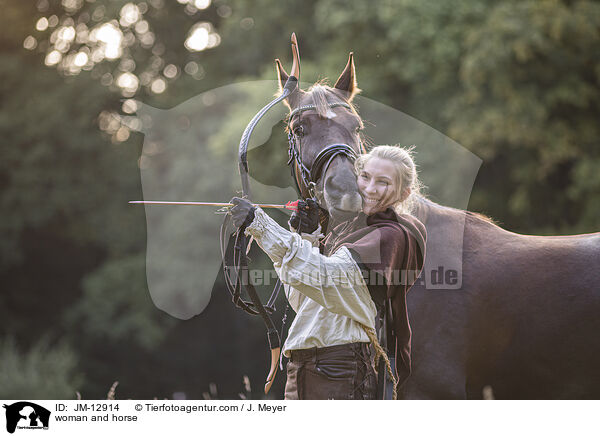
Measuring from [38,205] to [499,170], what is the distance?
1097 cm

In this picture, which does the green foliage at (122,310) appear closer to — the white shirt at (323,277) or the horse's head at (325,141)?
the horse's head at (325,141)

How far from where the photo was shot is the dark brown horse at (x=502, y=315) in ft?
11.4

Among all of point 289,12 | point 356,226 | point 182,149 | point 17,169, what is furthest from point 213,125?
point 356,226

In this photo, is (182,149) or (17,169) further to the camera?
(17,169)

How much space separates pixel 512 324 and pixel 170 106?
502 inches

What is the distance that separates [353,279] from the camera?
2.21 metres

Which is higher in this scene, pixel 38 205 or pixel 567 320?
pixel 38 205

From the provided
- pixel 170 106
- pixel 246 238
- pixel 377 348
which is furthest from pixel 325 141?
pixel 170 106

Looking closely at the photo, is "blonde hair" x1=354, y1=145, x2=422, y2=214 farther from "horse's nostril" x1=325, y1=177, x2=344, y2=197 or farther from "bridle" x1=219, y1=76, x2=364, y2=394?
"bridle" x1=219, y1=76, x2=364, y2=394

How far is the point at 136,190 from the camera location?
15297mm

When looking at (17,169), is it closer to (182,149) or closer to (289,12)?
(182,149)

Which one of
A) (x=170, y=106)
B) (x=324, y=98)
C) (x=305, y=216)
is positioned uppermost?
(x=170, y=106)

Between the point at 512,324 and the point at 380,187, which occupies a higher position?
the point at 380,187
